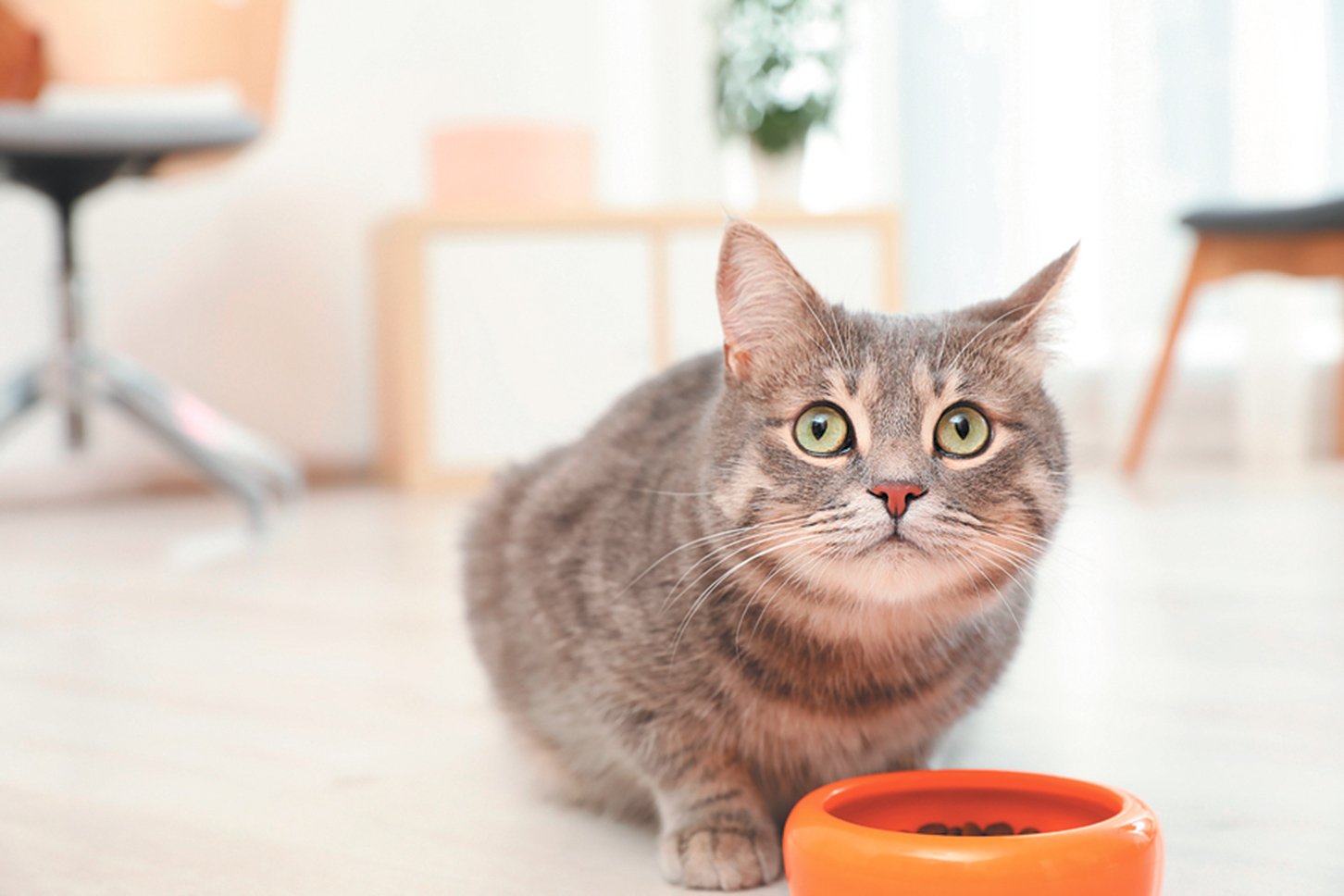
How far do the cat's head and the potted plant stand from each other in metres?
2.85

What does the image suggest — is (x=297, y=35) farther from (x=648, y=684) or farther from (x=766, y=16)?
(x=648, y=684)

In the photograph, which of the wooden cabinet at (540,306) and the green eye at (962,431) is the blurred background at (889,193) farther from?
the green eye at (962,431)

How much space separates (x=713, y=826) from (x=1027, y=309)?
40cm

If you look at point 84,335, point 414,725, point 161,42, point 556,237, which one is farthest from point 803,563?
point 556,237

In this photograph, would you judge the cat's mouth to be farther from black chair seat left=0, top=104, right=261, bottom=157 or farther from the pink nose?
black chair seat left=0, top=104, right=261, bottom=157

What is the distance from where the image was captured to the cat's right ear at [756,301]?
88cm

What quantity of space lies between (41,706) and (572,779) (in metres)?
0.62

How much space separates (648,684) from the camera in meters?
0.89

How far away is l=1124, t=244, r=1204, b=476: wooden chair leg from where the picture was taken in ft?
10.1

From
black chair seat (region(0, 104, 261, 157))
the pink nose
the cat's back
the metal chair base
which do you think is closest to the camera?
the pink nose

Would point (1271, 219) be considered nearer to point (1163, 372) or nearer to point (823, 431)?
point (1163, 372)

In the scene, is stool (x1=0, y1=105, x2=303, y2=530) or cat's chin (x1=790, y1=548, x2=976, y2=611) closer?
cat's chin (x1=790, y1=548, x2=976, y2=611)

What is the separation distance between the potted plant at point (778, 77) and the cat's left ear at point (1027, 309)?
284 cm

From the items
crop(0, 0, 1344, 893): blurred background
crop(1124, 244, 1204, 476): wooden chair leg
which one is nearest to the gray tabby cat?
crop(0, 0, 1344, 893): blurred background
